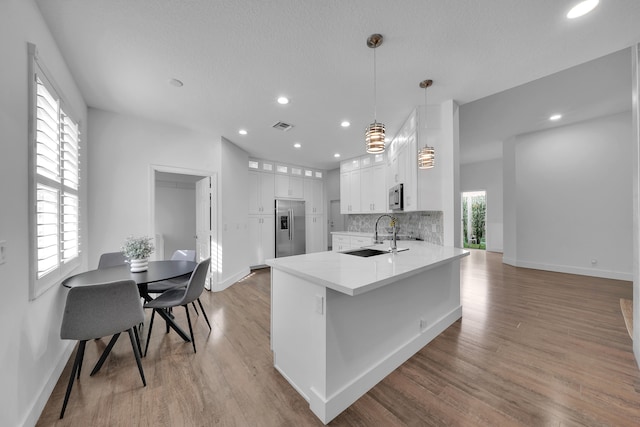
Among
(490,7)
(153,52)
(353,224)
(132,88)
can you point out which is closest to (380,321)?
(490,7)

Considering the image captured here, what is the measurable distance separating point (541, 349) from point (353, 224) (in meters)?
4.48

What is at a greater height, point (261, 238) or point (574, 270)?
point (261, 238)

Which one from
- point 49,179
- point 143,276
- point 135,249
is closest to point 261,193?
point 135,249

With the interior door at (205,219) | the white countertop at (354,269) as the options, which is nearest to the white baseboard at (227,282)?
the interior door at (205,219)

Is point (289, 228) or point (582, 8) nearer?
point (582, 8)

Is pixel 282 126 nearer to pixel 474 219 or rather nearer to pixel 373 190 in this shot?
pixel 373 190

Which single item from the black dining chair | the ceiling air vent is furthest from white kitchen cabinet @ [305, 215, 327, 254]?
the black dining chair

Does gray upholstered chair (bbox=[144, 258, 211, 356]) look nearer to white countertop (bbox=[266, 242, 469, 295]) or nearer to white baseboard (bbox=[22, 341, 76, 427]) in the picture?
white baseboard (bbox=[22, 341, 76, 427])

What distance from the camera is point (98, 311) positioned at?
1.71 metres

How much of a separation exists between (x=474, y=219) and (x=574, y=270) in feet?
12.5

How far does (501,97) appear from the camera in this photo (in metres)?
3.50

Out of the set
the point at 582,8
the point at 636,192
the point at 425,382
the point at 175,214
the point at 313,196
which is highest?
the point at 582,8

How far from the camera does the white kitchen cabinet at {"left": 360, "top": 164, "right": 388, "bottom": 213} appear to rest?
17.2 ft

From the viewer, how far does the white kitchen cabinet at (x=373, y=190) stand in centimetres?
523
